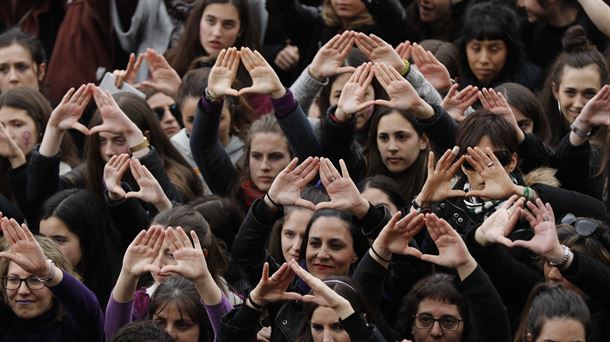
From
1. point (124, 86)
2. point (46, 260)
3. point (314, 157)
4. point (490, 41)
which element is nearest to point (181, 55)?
point (124, 86)

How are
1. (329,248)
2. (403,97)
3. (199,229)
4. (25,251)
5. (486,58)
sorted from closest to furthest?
1. (25,251)
2. (329,248)
3. (199,229)
4. (403,97)
5. (486,58)

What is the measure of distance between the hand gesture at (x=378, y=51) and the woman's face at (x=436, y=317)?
5.19 ft

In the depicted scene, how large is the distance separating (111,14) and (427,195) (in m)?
3.83

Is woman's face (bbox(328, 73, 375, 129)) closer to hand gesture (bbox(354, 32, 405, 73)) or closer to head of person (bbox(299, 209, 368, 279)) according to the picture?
hand gesture (bbox(354, 32, 405, 73))

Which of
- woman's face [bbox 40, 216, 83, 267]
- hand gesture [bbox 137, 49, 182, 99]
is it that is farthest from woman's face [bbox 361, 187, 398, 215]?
hand gesture [bbox 137, 49, 182, 99]

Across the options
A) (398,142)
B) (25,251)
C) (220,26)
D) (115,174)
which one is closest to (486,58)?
(398,142)

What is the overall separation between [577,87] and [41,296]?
2.91 metres

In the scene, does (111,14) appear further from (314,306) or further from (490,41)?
(314,306)

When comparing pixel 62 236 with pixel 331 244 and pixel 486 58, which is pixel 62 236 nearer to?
pixel 331 244

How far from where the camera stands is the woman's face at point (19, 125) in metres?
8.74

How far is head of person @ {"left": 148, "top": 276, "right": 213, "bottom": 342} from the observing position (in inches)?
269

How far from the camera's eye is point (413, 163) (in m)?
7.96

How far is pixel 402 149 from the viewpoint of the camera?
7.93 metres

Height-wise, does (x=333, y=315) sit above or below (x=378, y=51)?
below
